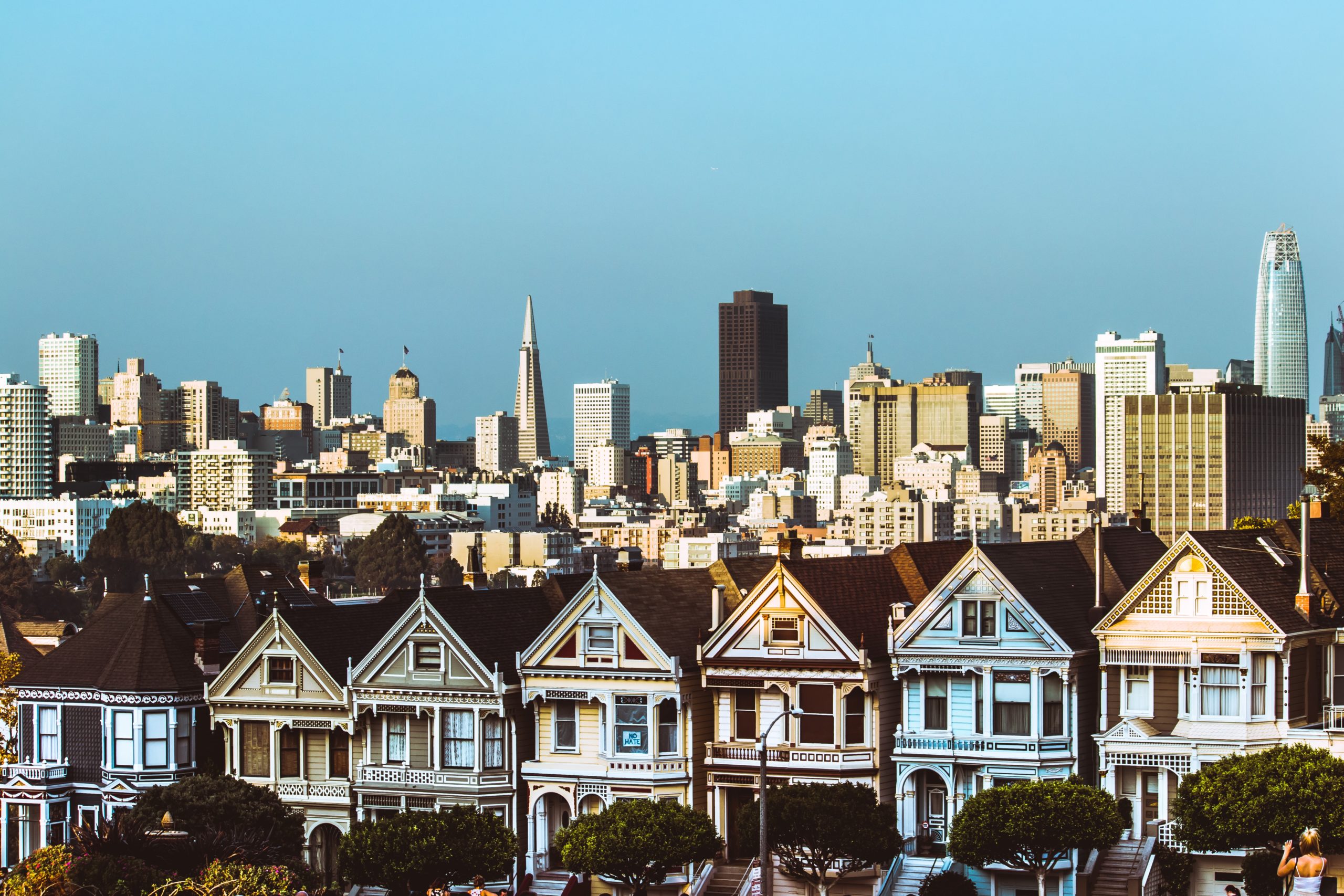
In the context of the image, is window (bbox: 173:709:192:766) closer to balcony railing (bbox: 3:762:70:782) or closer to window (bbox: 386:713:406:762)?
balcony railing (bbox: 3:762:70:782)

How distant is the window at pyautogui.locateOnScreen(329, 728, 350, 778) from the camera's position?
60344 millimetres

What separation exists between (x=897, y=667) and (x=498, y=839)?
9494 millimetres

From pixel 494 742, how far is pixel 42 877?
14920 millimetres

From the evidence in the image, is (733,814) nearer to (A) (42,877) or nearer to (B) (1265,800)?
(B) (1265,800)

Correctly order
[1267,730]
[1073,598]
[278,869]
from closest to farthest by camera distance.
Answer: [278,869], [1267,730], [1073,598]

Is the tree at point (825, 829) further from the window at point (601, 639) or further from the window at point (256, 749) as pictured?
the window at point (256, 749)

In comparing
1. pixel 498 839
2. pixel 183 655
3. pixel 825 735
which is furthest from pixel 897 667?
pixel 183 655

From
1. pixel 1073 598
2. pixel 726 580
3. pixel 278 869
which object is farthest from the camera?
pixel 726 580

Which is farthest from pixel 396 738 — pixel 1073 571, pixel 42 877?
pixel 1073 571

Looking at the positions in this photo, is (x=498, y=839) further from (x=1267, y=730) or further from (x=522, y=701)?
Answer: (x=1267, y=730)

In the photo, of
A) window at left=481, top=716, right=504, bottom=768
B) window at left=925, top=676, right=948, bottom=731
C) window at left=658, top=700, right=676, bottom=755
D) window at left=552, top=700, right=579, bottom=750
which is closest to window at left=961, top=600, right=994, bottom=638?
window at left=925, top=676, right=948, bottom=731

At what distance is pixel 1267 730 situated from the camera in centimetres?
5253

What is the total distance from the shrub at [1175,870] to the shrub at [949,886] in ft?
12.9

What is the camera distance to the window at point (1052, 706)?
54.0 m
